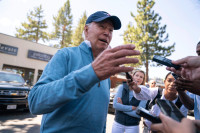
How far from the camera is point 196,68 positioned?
1.38 meters

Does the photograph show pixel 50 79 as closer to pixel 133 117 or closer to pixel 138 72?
pixel 133 117

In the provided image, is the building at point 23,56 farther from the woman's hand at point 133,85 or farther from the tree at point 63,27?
the woman's hand at point 133,85

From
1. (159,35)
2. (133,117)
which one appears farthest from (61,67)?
(159,35)

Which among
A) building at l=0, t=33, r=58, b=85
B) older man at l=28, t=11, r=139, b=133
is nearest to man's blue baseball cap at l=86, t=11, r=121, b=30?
→ older man at l=28, t=11, r=139, b=133

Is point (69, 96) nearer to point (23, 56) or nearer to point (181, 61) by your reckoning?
point (181, 61)

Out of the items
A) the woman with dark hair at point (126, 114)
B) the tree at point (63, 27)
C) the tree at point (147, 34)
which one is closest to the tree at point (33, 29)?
the tree at point (63, 27)

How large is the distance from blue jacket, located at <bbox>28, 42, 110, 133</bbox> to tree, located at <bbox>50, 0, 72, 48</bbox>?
31275 millimetres

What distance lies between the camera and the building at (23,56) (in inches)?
665

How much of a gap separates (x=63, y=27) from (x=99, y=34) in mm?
32727

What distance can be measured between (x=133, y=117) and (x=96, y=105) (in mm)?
2030

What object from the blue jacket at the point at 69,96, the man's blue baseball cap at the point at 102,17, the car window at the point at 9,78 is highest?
the man's blue baseball cap at the point at 102,17

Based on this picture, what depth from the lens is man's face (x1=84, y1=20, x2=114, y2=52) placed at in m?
1.64

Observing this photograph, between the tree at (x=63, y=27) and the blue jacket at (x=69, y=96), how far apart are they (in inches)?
1231

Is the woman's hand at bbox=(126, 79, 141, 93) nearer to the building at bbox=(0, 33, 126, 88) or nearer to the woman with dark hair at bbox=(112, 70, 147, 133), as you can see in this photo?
the woman with dark hair at bbox=(112, 70, 147, 133)
